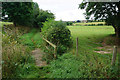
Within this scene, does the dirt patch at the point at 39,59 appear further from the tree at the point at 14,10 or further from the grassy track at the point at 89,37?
the tree at the point at 14,10

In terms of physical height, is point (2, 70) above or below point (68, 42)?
below

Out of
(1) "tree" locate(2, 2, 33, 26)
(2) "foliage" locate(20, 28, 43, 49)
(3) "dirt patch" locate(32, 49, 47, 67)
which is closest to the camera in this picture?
(3) "dirt patch" locate(32, 49, 47, 67)

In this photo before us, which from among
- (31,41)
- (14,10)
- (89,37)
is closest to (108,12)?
(89,37)

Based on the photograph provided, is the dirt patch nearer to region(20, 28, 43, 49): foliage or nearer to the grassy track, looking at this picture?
region(20, 28, 43, 49): foliage

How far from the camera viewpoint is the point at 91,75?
3773 mm

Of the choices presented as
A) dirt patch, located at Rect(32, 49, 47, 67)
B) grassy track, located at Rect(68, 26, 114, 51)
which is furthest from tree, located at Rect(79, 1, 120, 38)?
dirt patch, located at Rect(32, 49, 47, 67)

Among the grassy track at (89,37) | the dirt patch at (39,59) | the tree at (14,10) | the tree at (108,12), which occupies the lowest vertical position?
the dirt patch at (39,59)

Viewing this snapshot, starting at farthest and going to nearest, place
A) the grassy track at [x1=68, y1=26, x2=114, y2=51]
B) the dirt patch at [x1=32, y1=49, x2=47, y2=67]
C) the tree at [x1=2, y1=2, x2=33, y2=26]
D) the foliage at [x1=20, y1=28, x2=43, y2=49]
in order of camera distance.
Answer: the tree at [x1=2, y1=2, x2=33, y2=26], the grassy track at [x1=68, y1=26, x2=114, y2=51], the foliage at [x1=20, y1=28, x2=43, y2=49], the dirt patch at [x1=32, y1=49, x2=47, y2=67]

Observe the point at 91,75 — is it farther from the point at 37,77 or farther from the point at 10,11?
the point at 10,11

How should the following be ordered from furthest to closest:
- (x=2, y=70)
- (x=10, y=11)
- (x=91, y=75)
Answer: (x=10, y=11) → (x=2, y=70) → (x=91, y=75)

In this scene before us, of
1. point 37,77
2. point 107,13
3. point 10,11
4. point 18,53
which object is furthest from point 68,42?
point 10,11

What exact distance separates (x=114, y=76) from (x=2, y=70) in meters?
4.30

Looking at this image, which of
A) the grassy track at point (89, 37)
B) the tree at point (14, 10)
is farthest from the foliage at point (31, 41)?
the tree at point (14, 10)

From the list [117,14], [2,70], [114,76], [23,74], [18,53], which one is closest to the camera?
[114,76]
